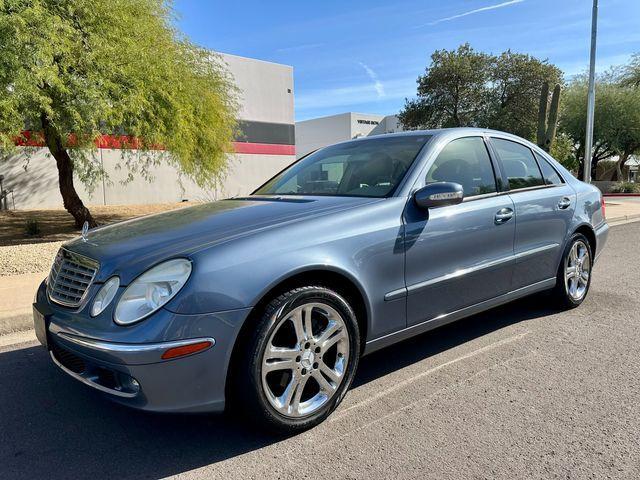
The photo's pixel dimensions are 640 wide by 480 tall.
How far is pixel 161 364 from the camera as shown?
2270mm

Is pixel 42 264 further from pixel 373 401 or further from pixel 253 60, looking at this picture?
pixel 253 60

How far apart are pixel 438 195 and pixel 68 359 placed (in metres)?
2.31

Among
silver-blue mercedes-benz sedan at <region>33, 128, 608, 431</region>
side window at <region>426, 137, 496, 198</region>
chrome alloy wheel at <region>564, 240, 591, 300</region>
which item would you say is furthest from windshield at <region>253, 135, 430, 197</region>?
chrome alloy wheel at <region>564, 240, 591, 300</region>

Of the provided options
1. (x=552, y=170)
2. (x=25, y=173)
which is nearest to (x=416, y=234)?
(x=552, y=170)

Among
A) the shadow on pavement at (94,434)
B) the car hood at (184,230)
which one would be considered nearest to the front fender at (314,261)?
the car hood at (184,230)

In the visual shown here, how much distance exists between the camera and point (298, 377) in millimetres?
2689

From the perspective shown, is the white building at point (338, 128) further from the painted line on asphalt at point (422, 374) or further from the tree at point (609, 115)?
the painted line on asphalt at point (422, 374)

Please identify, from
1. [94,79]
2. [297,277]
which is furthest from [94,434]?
[94,79]

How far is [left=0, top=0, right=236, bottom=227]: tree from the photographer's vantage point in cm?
813

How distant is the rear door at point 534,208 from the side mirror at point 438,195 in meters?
1.07

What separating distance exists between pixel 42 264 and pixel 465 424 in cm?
654

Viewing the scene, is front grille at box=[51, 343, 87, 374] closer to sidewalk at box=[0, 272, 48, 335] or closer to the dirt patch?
sidewalk at box=[0, 272, 48, 335]

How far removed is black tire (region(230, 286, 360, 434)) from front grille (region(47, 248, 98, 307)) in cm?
92

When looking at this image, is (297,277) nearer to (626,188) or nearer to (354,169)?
(354,169)
